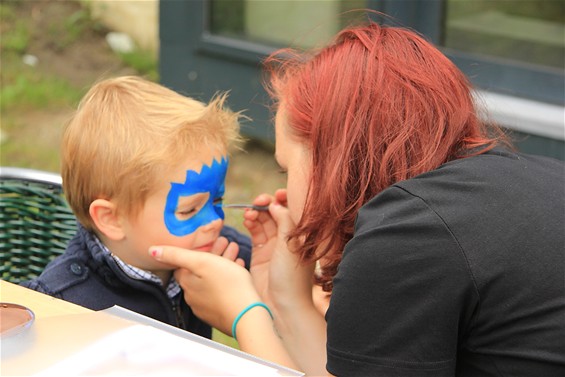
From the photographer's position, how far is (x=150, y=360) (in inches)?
47.0

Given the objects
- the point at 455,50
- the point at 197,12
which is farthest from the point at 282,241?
the point at 197,12

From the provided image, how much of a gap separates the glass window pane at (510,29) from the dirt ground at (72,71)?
1.09m

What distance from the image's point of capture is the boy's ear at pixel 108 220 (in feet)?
6.48

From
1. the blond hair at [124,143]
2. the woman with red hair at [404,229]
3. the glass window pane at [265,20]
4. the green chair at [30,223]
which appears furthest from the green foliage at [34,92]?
the woman with red hair at [404,229]

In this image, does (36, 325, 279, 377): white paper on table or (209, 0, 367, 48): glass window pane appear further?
(209, 0, 367, 48): glass window pane

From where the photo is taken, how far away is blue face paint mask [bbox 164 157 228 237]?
6.50 feet

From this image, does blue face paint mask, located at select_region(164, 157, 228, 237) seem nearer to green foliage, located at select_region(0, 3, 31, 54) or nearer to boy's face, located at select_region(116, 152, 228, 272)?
boy's face, located at select_region(116, 152, 228, 272)

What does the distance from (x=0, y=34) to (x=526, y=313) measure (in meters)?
4.89

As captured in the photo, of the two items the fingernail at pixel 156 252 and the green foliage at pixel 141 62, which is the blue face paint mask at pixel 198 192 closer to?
the fingernail at pixel 156 252

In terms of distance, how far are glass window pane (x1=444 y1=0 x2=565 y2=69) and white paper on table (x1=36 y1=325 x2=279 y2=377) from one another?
2.88m

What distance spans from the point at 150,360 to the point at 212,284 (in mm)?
671

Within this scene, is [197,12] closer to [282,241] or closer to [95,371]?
[282,241]

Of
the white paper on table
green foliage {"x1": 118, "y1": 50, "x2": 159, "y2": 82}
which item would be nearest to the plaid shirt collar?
the white paper on table

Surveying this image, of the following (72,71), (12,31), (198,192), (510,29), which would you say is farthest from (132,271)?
(12,31)
